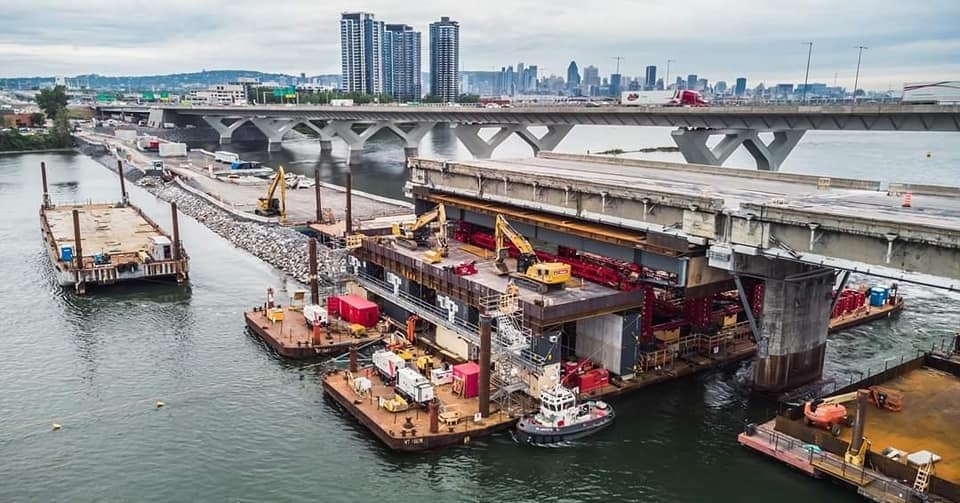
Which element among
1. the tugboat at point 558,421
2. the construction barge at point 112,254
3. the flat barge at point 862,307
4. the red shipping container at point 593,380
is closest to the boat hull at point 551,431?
the tugboat at point 558,421

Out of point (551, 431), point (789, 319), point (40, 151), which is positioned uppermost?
point (789, 319)

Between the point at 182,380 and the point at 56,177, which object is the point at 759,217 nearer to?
the point at 182,380

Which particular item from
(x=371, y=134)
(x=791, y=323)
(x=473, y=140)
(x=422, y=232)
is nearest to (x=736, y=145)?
(x=422, y=232)

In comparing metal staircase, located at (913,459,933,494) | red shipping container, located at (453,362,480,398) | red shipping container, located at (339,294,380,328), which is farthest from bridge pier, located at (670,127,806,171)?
metal staircase, located at (913,459,933,494)

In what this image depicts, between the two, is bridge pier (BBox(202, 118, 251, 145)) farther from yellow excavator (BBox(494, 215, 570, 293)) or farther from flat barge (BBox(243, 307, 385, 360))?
yellow excavator (BBox(494, 215, 570, 293))

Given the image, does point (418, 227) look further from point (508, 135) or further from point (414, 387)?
point (508, 135)

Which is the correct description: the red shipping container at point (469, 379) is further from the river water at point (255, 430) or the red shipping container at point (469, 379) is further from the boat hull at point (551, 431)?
the boat hull at point (551, 431)
